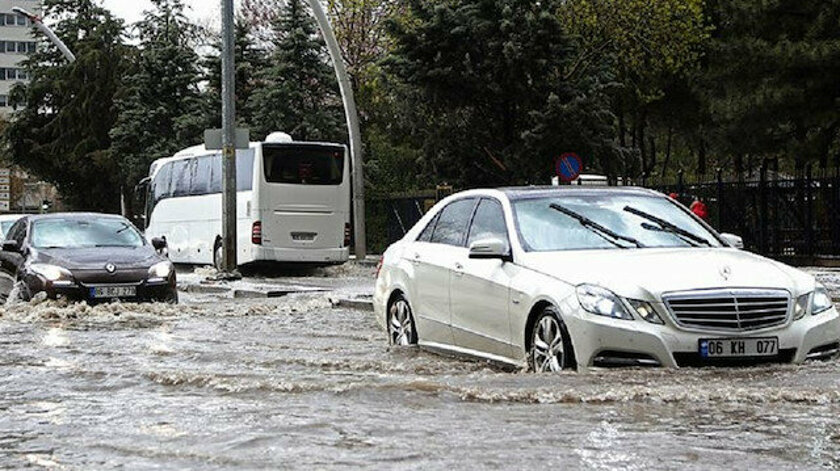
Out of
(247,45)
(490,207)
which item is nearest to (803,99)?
(247,45)

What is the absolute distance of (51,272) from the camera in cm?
1817

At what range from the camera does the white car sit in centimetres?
909

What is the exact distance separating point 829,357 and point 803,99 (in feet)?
101

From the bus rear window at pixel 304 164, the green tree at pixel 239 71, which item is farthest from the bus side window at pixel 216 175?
the green tree at pixel 239 71

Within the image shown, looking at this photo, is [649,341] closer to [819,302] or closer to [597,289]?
[597,289]

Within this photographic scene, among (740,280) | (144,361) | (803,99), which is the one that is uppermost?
(803,99)

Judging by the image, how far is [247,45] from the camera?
5069cm

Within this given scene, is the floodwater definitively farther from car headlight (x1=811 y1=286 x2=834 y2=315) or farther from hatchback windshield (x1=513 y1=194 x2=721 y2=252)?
hatchback windshield (x1=513 y1=194 x2=721 y2=252)

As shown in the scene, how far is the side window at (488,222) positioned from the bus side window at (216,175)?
2315 centimetres

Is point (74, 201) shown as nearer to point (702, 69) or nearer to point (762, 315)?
point (702, 69)

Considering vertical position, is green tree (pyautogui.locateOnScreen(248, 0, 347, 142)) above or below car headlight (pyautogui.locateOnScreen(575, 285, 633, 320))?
above

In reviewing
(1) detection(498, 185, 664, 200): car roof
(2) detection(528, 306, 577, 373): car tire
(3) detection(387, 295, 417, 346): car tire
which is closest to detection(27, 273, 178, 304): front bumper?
(3) detection(387, 295, 417, 346): car tire

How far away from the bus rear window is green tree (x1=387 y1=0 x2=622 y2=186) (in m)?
6.02

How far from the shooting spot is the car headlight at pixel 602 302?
9125mm
